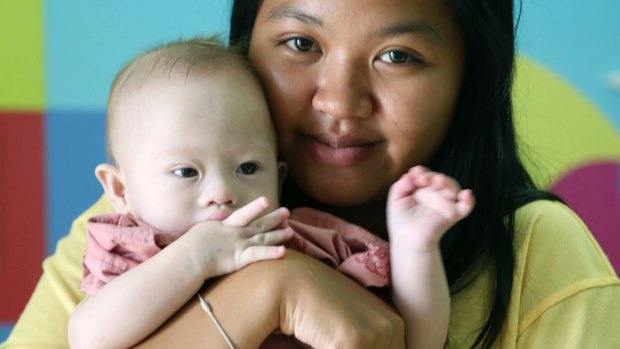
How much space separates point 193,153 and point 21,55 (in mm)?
1592

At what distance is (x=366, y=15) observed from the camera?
4.17 ft

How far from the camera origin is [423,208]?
109 centimetres

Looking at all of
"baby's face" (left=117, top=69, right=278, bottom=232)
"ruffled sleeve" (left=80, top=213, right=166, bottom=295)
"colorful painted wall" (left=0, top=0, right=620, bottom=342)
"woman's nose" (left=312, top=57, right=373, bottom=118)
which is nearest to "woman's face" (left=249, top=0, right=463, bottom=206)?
"woman's nose" (left=312, top=57, right=373, bottom=118)

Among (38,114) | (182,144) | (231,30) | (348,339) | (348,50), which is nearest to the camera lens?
(348,339)

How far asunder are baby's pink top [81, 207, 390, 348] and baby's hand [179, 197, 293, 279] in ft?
0.23

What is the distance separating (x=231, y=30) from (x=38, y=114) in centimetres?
122

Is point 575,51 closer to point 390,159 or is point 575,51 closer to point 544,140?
point 544,140

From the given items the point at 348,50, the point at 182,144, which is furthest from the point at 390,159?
the point at 182,144

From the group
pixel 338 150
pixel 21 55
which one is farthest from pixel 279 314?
pixel 21 55

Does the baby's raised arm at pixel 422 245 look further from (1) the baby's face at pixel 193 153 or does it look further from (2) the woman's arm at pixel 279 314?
(1) the baby's face at pixel 193 153

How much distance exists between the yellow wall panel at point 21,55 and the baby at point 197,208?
138 centimetres

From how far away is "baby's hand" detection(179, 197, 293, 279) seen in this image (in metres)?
1.08

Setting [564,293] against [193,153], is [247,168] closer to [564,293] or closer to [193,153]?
[193,153]

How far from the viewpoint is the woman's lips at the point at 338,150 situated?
4.40 ft
